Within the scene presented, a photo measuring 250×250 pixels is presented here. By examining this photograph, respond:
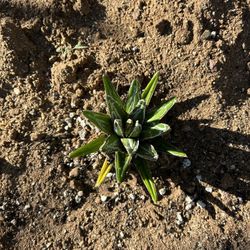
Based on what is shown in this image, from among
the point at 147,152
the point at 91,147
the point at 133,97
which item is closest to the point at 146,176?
the point at 147,152

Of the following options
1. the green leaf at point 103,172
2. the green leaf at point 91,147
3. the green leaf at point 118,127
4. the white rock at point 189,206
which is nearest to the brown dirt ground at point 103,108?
the white rock at point 189,206

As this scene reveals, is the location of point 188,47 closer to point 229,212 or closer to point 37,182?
point 229,212

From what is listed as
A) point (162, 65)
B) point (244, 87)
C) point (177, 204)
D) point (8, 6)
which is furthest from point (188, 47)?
point (8, 6)

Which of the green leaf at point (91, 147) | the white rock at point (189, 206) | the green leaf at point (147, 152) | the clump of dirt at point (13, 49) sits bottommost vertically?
the white rock at point (189, 206)

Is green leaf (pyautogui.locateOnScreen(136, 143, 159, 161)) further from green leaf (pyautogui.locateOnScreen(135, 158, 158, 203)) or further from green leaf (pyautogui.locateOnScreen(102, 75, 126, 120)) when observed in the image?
green leaf (pyautogui.locateOnScreen(102, 75, 126, 120))

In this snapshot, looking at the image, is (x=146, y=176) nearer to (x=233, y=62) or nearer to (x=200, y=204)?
(x=200, y=204)

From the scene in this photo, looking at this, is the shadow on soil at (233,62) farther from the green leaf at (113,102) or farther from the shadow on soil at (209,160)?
the green leaf at (113,102)
